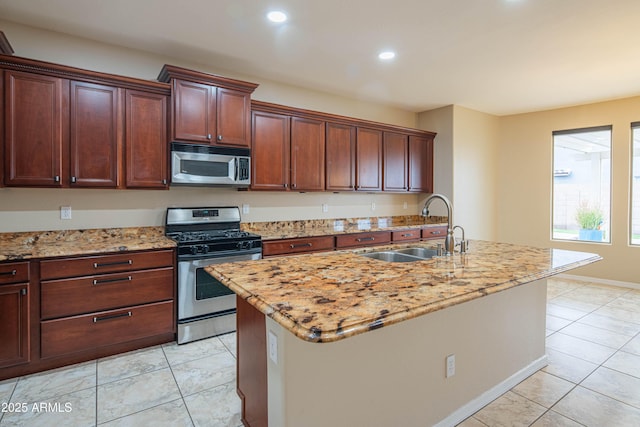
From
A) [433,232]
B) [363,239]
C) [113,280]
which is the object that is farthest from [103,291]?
[433,232]

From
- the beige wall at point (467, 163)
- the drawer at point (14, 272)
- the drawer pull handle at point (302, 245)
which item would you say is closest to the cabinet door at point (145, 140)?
the drawer at point (14, 272)

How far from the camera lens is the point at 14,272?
2291mm

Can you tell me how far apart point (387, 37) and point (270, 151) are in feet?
5.35

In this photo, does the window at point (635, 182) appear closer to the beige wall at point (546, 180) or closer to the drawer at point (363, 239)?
the beige wall at point (546, 180)

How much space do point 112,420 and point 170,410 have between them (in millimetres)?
304

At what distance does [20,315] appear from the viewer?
7.63 ft

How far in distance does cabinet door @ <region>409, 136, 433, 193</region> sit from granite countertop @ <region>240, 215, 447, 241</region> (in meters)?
0.53

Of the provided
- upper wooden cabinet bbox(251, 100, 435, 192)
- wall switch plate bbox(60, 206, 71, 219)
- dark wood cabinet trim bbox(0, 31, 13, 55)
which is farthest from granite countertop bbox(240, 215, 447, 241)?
dark wood cabinet trim bbox(0, 31, 13, 55)

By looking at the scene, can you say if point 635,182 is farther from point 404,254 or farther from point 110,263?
point 110,263

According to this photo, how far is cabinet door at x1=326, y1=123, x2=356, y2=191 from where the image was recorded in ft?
14.0

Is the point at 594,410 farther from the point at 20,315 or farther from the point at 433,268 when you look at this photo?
the point at 20,315

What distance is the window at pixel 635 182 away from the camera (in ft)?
15.3

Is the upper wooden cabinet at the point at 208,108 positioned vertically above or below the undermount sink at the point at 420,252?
above

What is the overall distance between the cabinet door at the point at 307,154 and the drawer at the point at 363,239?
693 millimetres
